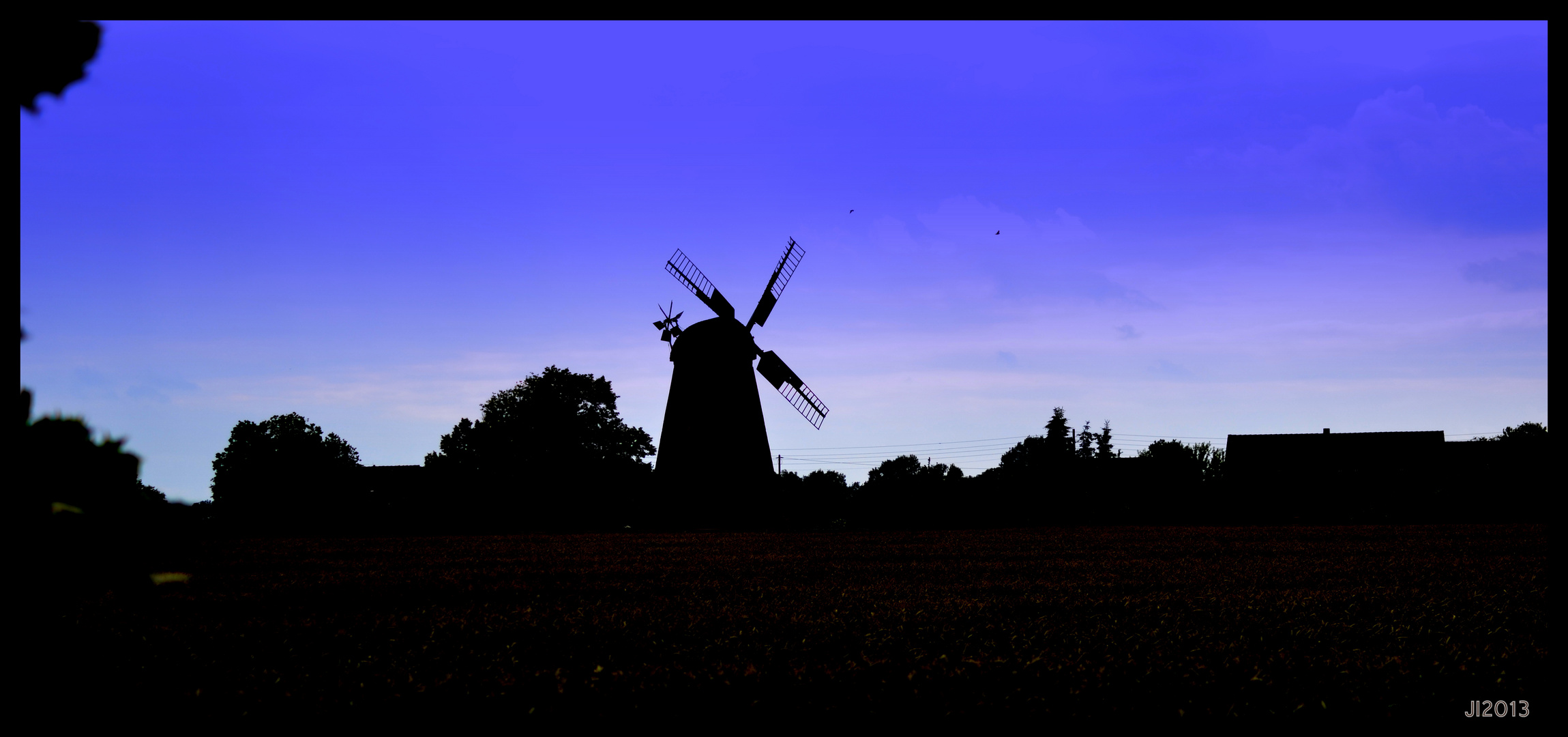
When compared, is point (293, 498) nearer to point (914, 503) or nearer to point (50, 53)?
point (914, 503)

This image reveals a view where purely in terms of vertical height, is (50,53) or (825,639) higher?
(50,53)

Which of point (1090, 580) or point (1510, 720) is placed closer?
point (1510, 720)

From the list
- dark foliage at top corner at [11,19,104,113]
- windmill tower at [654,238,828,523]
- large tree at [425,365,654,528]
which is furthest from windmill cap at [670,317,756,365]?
dark foliage at top corner at [11,19,104,113]

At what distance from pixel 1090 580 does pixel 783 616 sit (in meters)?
8.34

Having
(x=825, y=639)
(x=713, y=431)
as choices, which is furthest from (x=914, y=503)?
(x=825, y=639)

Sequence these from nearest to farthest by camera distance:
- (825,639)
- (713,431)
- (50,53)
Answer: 1. (50,53)
2. (825,639)
3. (713,431)

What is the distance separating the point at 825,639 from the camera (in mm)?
A: 10977

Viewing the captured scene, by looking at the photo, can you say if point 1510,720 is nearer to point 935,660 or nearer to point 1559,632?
point 935,660

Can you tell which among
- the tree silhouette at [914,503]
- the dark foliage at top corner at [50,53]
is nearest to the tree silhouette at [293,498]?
the tree silhouette at [914,503]

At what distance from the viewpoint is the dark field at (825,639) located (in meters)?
7.78

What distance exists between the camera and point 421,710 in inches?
294

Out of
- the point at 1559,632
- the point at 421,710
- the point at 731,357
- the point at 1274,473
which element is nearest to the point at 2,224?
the point at 1559,632

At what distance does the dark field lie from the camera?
778 cm

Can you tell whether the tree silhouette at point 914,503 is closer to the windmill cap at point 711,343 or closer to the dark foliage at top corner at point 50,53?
the windmill cap at point 711,343
